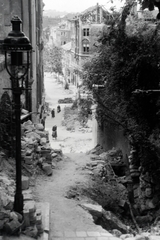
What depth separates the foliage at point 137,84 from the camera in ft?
46.1

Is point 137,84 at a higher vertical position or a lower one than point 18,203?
higher

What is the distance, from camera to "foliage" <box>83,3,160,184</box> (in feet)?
46.1

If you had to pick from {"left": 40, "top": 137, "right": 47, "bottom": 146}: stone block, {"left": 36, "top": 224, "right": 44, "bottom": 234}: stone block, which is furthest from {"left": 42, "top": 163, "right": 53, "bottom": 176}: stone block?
{"left": 36, "top": 224, "right": 44, "bottom": 234}: stone block

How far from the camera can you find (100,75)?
21797 millimetres

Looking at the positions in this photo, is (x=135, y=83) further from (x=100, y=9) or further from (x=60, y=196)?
(x=100, y=9)

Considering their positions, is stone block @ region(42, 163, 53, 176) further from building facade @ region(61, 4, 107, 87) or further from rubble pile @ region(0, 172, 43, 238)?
building facade @ region(61, 4, 107, 87)

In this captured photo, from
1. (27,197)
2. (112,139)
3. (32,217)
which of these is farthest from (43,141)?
(32,217)

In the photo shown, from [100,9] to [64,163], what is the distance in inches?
1497

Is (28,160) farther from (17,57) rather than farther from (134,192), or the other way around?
(17,57)

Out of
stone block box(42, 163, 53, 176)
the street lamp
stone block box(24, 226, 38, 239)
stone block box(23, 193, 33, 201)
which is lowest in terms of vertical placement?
stone block box(42, 163, 53, 176)

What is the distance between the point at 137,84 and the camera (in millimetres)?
14984

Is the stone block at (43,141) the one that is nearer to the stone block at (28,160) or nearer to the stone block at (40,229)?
the stone block at (28,160)

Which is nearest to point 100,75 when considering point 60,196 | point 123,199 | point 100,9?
point 123,199

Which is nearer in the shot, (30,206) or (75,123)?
(30,206)
